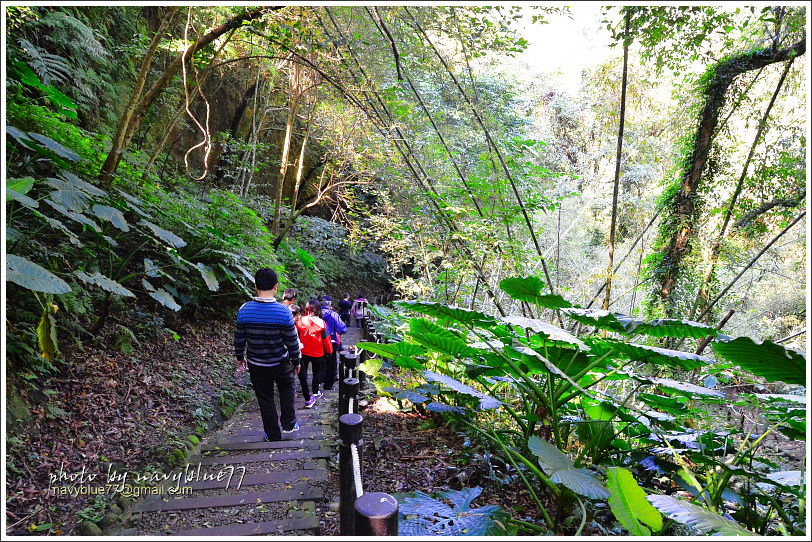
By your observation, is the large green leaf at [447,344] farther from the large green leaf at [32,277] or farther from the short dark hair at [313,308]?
the short dark hair at [313,308]

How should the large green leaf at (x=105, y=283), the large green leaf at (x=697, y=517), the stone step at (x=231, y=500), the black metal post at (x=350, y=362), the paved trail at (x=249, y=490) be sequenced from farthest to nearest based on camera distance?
the black metal post at (x=350, y=362) → the large green leaf at (x=105, y=283) → the stone step at (x=231, y=500) → the paved trail at (x=249, y=490) → the large green leaf at (x=697, y=517)

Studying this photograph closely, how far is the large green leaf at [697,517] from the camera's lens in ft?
4.77

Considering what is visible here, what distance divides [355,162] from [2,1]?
21.8ft

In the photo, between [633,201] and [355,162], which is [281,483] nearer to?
[355,162]

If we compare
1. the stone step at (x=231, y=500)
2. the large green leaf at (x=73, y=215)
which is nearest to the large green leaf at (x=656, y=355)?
the stone step at (x=231, y=500)

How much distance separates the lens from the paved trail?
7.55 ft

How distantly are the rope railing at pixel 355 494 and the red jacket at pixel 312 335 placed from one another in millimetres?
1033

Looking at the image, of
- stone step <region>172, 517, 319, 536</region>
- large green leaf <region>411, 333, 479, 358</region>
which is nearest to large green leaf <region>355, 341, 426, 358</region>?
large green leaf <region>411, 333, 479, 358</region>

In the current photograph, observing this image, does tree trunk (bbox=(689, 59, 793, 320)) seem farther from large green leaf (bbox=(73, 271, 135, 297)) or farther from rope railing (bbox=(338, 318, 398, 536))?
large green leaf (bbox=(73, 271, 135, 297))

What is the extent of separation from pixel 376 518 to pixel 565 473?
2.94 feet

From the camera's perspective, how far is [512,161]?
Result: 5586 mm

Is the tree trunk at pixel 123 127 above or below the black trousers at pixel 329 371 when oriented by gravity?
above

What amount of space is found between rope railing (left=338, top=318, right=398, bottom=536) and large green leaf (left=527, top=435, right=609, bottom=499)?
0.74 metres

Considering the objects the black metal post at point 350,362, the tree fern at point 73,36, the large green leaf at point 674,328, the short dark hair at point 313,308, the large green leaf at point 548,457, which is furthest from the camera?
the tree fern at point 73,36
